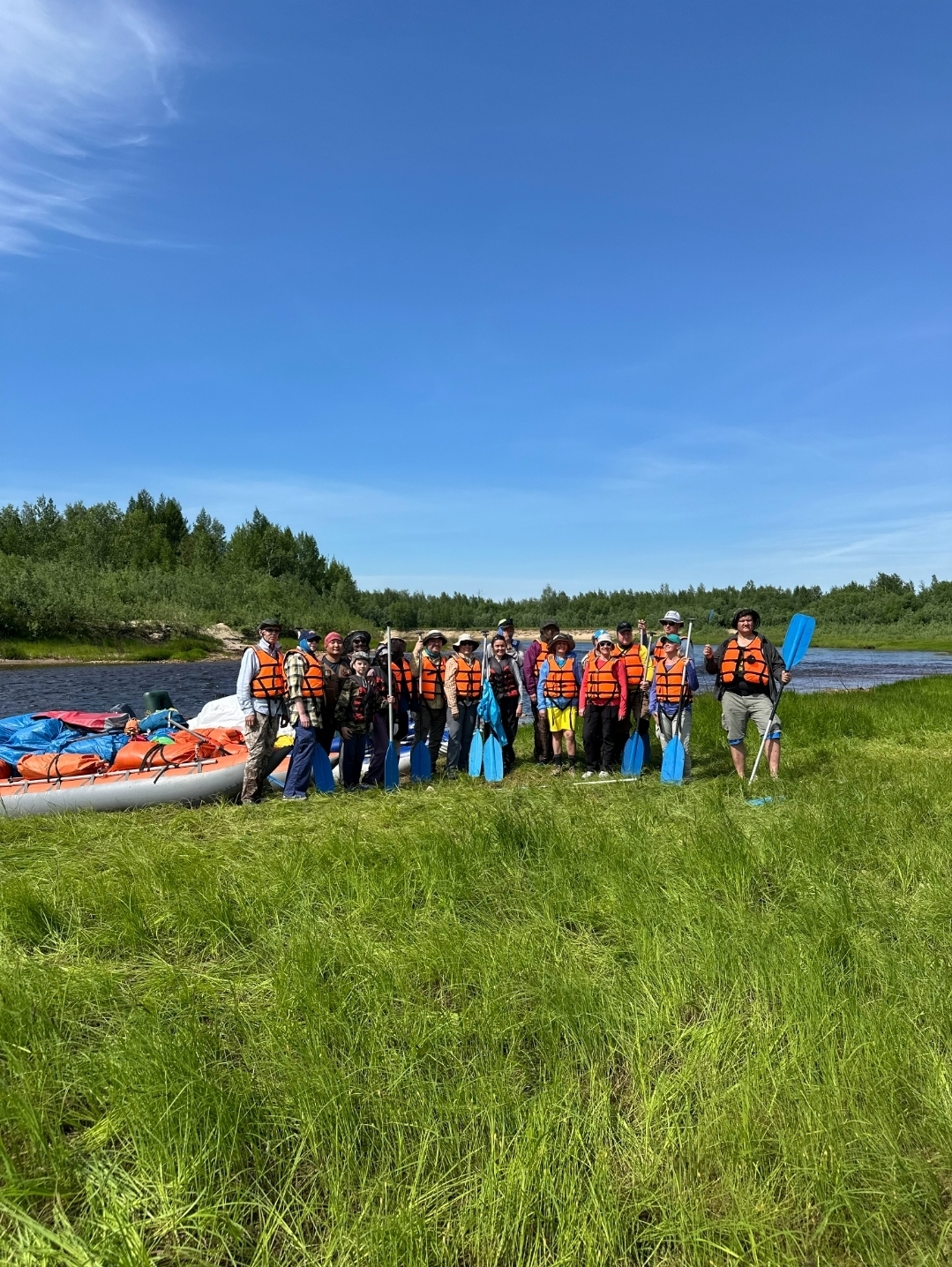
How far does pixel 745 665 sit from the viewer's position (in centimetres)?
755

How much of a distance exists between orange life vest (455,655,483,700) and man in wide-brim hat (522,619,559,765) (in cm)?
84

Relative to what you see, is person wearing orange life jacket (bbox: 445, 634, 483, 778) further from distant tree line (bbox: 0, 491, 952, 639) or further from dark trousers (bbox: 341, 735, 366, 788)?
distant tree line (bbox: 0, 491, 952, 639)

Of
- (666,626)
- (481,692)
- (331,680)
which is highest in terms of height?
(666,626)

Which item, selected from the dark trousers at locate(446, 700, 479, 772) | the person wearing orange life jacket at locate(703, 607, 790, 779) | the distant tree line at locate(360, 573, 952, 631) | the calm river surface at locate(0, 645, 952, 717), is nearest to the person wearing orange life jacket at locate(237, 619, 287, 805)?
the dark trousers at locate(446, 700, 479, 772)

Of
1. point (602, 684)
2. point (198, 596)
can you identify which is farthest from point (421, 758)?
point (198, 596)

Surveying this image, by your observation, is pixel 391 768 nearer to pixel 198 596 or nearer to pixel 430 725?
pixel 430 725

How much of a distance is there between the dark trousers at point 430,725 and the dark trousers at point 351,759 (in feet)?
2.81

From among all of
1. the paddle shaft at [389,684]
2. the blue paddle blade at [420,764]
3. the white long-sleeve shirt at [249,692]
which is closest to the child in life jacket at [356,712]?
the paddle shaft at [389,684]

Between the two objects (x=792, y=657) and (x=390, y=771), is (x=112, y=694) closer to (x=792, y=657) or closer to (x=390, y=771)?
(x=390, y=771)

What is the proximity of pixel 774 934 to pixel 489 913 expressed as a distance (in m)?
1.36

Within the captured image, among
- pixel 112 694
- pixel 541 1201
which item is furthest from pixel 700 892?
pixel 112 694

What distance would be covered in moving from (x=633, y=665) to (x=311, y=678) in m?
3.51

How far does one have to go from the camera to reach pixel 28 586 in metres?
46.2

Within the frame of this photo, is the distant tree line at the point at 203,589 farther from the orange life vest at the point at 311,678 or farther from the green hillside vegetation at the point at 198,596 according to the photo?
the orange life vest at the point at 311,678
